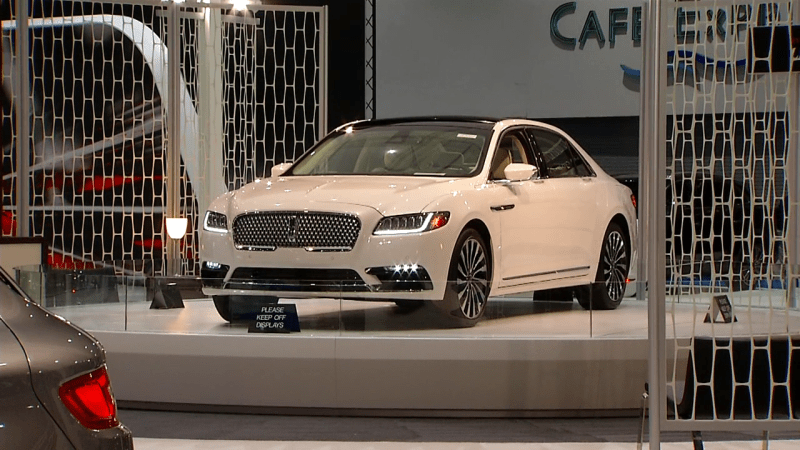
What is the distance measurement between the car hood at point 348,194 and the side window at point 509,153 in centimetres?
43

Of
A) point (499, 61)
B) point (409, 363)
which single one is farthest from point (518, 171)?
point (499, 61)

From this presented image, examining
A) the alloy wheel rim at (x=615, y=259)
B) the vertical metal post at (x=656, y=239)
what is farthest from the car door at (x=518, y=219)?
the vertical metal post at (x=656, y=239)

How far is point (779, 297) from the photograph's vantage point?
6418 mm

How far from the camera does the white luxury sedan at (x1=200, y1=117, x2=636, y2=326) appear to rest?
570 centimetres

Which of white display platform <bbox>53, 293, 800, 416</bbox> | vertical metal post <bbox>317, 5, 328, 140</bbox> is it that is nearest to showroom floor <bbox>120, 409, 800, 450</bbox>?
white display platform <bbox>53, 293, 800, 416</bbox>

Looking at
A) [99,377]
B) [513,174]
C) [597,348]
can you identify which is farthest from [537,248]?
[99,377]

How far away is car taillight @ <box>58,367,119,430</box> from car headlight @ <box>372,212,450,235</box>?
10.6 feet

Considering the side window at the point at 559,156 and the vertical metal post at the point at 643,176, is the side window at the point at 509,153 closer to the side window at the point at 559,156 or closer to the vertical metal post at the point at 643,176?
the side window at the point at 559,156

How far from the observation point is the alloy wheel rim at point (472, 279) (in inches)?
224

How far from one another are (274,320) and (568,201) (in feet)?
7.08

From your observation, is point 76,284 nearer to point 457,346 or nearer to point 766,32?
point 457,346

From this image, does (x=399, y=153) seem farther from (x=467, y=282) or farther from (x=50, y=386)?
(x=50, y=386)

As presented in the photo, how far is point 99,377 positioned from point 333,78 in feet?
44.6

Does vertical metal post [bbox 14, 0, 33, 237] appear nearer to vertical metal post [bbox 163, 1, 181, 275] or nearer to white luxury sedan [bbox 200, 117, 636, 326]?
vertical metal post [bbox 163, 1, 181, 275]
